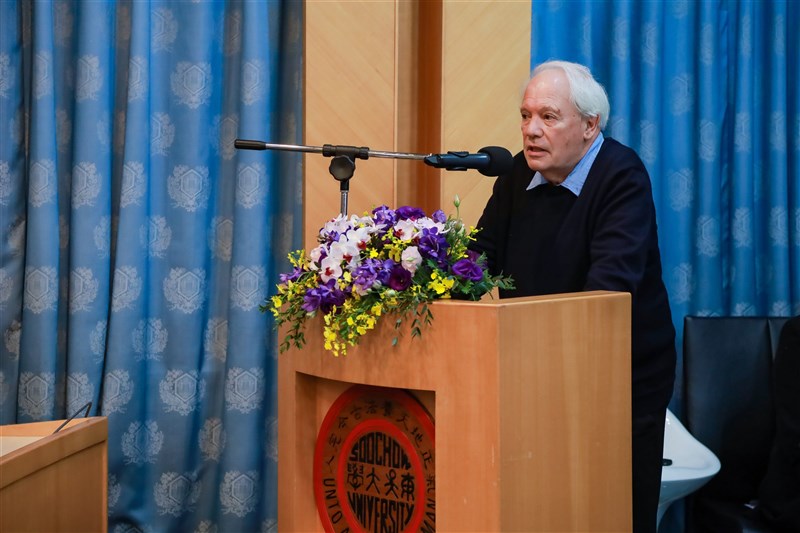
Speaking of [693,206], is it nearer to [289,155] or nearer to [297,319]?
[289,155]

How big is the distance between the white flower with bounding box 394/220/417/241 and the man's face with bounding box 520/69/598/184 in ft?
2.08

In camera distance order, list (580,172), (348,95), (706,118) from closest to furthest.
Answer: (580,172)
(348,95)
(706,118)

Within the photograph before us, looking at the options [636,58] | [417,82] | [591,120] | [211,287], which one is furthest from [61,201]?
[636,58]

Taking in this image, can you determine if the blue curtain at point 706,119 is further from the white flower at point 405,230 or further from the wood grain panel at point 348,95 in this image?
the white flower at point 405,230

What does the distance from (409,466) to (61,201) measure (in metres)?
2.03

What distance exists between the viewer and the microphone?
Answer: 1.77m

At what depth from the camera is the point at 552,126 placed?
2.01 meters

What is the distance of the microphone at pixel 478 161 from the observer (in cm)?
177

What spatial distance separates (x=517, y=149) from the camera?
3014 millimetres

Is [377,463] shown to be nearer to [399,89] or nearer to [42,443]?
[42,443]

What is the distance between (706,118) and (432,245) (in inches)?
86.4

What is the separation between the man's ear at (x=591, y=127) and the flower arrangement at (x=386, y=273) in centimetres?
62

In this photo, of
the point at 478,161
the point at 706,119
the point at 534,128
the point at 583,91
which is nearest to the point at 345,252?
the point at 478,161

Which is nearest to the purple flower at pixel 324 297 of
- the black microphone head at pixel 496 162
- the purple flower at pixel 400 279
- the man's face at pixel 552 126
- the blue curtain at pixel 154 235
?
the purple flower at pixel 400 279
